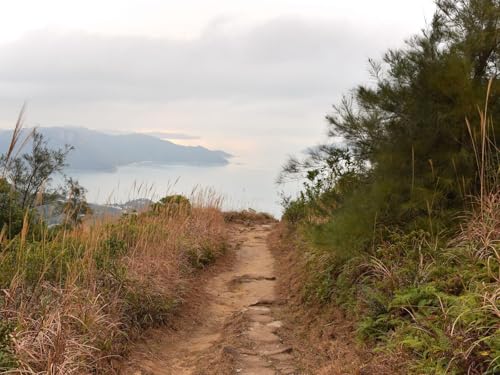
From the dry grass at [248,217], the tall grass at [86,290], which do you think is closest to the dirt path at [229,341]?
the tall grass at [86,290]

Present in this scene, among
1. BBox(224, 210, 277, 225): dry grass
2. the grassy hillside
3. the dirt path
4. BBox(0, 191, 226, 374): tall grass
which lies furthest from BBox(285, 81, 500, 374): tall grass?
BBox(224, 210, 277, 225): dry grass

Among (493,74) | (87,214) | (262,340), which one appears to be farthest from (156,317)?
(493,74)

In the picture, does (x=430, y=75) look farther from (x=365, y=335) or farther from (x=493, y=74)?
(x=365, y=335)

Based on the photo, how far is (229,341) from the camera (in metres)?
4.54

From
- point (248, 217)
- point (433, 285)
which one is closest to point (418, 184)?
point (433, 285)

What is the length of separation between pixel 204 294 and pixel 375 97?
137 inches

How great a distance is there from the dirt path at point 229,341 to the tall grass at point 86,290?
0.32 m

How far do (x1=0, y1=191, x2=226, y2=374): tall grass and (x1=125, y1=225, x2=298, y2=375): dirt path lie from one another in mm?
315

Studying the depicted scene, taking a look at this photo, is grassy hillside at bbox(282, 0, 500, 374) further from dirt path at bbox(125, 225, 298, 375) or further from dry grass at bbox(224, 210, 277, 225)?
dry grass at bbox(224, 210, 277, 225)

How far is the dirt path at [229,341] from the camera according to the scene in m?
3.95

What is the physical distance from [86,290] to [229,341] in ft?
4.77

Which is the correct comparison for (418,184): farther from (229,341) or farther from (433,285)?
(229,341)

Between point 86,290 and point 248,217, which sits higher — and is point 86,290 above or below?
below

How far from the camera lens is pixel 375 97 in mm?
4707
